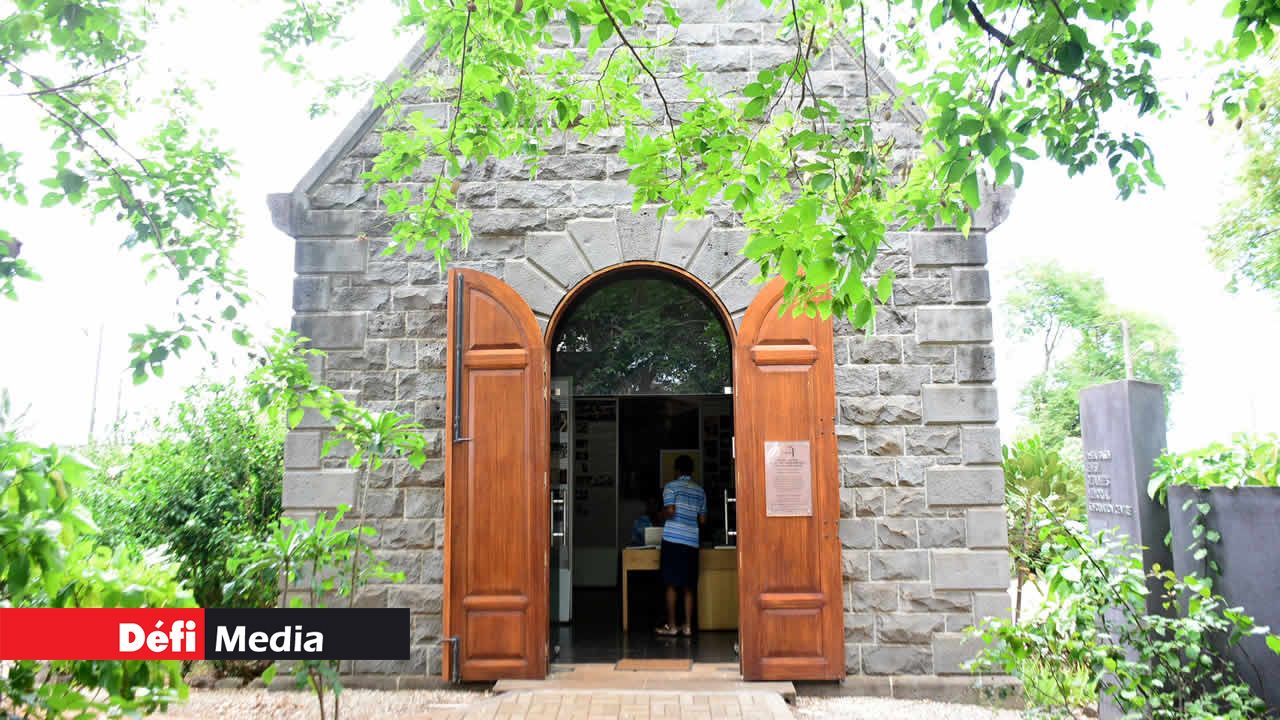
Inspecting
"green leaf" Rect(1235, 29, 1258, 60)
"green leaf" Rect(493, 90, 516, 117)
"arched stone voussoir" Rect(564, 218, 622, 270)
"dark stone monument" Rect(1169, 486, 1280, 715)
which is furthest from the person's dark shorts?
"green leaf" Rect(1235, 29, 1258, 60)

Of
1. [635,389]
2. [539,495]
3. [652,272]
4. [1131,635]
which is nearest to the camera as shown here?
[1131,635]

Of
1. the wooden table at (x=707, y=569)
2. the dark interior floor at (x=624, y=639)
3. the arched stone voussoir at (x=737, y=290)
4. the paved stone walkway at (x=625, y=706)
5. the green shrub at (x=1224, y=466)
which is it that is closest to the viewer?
the green shrub at (x=1224, y=466)

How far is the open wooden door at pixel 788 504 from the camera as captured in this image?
5535 mm

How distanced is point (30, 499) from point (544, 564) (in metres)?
4.14

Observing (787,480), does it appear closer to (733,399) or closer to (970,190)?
(733,399)

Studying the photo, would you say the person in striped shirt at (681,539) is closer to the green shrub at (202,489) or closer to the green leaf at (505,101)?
the green shrub at (202,489)

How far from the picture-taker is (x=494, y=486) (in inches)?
227

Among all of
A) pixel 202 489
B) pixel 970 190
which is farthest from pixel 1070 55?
Result: pixel 202 489

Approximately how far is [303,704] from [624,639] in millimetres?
2842

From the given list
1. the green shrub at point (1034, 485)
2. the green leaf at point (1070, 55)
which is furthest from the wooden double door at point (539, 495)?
the green leaf at point (1070, 55)

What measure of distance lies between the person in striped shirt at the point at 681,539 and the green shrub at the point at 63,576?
5.54 m

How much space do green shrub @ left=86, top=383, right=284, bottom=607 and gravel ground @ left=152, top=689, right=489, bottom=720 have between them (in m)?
0.65

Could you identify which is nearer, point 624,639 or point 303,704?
point 303,704

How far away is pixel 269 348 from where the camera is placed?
484 centimetres
